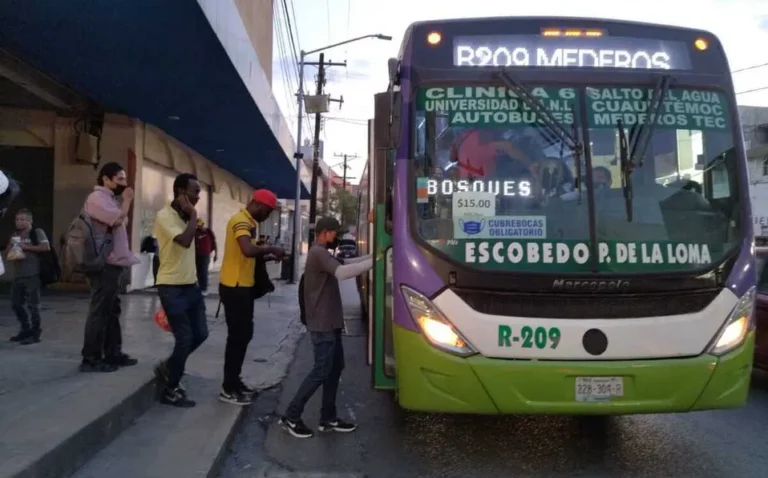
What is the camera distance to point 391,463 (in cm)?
523

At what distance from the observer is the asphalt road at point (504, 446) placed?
507cm

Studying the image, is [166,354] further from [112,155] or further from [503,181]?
[112,155]

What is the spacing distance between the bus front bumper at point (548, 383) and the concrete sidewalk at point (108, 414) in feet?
5.19

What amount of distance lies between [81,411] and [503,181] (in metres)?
3.35

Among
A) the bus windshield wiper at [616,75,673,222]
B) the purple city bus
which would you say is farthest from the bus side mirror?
the bus windshield wiper at [616,75,673,222]

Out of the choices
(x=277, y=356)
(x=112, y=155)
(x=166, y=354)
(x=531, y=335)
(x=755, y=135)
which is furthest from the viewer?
(x=755, y=135)

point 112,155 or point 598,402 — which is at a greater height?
point 112,155

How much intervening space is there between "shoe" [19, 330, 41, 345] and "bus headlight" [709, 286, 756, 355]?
701 cm

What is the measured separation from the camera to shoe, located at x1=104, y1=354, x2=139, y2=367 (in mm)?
6559

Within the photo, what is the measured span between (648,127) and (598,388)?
1870 mm

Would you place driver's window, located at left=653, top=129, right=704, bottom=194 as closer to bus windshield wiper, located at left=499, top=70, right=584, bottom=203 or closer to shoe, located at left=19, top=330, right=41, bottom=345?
bus windshield wiper, located at left=499, top=70, right=584, bottom=203

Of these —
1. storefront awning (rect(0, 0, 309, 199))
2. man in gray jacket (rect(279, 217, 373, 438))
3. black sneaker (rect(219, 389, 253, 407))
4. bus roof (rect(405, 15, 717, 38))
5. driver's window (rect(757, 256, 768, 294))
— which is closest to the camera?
bus roof (rect(405, 15, 717, 38))

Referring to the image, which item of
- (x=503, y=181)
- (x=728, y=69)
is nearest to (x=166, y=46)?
(x=503, y=181)

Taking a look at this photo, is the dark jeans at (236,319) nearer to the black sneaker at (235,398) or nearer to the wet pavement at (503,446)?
the black sneaker at (235,398)
